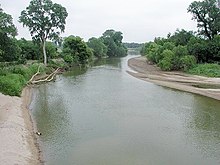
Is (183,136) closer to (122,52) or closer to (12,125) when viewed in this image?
(12,125)

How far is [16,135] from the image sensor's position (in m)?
19.3

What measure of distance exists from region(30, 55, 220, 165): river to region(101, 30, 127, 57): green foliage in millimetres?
100372

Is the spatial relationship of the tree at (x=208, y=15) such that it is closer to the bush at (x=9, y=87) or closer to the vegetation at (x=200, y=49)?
the vegetation at (x=200, y=49)

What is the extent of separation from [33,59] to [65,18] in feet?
50.4

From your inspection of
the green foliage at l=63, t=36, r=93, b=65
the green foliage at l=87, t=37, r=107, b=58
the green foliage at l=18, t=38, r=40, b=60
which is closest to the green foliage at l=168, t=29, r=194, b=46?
the green foliage at l=63, t=36, r=93, b=65

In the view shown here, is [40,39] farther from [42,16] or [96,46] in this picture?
[96,46]

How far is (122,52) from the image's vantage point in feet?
492

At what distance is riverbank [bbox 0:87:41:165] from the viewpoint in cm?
1588

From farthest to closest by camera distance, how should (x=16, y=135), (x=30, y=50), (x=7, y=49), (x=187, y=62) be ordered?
(x=30, y=50) < (x=187, y=62) < (x=7, y=49) < (x=16, y=135)

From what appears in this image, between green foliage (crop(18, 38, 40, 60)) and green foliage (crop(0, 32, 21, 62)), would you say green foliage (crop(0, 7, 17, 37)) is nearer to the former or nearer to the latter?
green foliage (crop(0, 32, 21, 62))

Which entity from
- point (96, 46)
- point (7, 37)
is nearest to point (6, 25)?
point (7, 37)

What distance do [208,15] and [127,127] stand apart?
1871 inches

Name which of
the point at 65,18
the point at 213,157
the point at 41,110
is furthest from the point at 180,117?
the point at 65,18

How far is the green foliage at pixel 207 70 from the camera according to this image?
50691 mm
